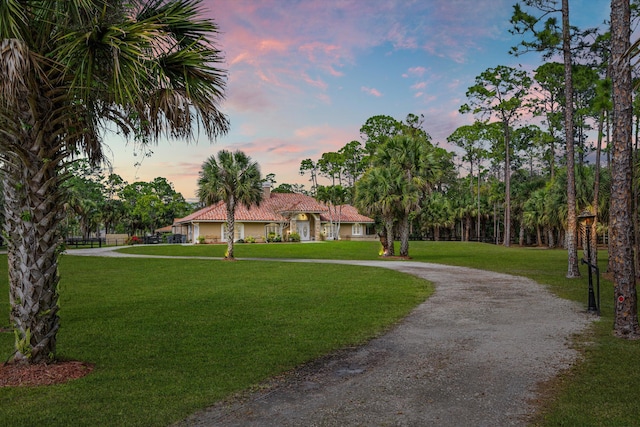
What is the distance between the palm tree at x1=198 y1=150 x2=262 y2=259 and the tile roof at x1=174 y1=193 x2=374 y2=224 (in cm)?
1918

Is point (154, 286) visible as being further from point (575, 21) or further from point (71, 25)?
point (575, 21)

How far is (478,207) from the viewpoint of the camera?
193ft

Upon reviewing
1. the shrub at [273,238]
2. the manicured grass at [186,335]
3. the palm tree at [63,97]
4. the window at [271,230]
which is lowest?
the manicured grass at [186,335]

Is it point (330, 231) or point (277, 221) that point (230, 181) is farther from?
point (330, 231)

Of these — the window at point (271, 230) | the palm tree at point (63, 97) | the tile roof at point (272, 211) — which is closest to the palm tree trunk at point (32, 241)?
the palm tree at point (63, 97)

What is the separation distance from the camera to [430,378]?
563 cm

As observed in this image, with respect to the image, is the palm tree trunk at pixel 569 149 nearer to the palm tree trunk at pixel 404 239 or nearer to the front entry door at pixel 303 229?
the palm tree trunk at pixel 404 239

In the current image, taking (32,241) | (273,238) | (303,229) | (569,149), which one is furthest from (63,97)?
(303,229)

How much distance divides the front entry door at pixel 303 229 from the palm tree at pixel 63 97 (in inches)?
1966

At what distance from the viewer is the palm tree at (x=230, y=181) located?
27969 millimetres

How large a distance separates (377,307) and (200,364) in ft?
18.3

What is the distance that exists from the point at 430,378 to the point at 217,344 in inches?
142

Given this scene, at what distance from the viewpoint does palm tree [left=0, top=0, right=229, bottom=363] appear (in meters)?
5.03

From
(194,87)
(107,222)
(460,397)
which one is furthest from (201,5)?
(107,222)
